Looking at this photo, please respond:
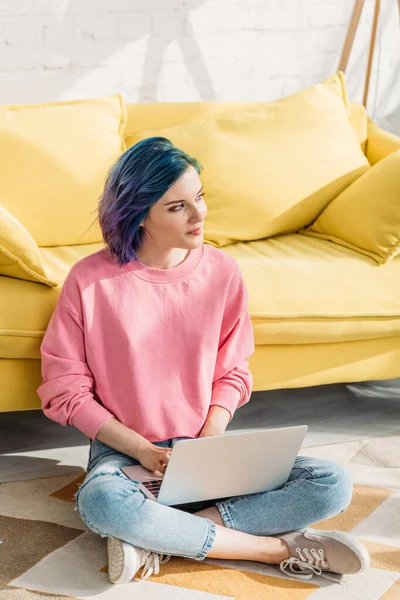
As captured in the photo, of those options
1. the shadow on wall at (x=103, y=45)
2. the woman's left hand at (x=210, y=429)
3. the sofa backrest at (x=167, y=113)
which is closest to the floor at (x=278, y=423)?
the woman's left hand at (x=210, y=429)

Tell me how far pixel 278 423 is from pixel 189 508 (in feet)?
2.40

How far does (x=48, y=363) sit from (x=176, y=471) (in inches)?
15.9

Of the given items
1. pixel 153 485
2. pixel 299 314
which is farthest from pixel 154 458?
pixel 299 314

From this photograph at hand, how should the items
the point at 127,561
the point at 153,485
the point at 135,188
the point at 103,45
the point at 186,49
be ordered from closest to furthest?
the point at 127,561 < the point at 153,485 < the point at 135,188 < the point at 103,45 < the point at 186,49

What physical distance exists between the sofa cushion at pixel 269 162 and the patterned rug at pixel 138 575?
34.6 inches

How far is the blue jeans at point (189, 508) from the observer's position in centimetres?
161

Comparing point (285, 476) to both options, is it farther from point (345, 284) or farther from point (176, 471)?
point (345, 284)

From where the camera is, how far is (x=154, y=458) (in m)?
1.71

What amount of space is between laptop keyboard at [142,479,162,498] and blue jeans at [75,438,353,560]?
0.09 feet

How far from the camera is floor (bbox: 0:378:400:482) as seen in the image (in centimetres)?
218

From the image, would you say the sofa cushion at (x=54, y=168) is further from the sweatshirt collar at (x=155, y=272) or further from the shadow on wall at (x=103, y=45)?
the sweatshirt collar at (x=155, y=272)

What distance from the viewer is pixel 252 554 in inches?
66.1

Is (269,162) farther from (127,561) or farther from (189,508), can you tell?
(127,561)

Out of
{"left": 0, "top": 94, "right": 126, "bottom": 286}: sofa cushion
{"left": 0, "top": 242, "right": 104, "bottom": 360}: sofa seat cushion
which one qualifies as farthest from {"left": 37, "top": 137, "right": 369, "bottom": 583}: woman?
{"left": 0, "top": 94, "right": 126, "bottom": 286}: sofa cushion
